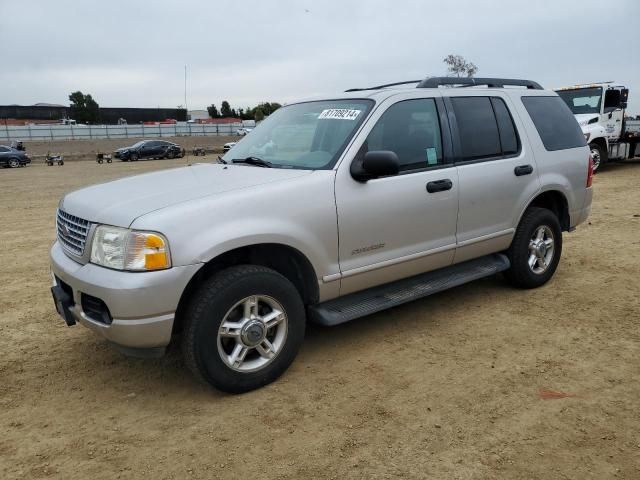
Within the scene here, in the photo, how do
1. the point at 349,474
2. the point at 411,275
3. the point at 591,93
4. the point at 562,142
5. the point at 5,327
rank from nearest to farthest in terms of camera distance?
the point at 349,474
the point at 411,275
the point at 5,327
the point at 562,142
the point at 591,93

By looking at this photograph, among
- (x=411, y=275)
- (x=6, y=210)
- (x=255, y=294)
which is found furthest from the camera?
(x=6, y=210)

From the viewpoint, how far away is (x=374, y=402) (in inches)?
130

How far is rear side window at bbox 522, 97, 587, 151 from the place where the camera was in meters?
5.16

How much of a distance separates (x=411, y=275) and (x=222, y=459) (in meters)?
2.12

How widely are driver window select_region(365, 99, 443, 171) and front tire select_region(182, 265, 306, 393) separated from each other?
1.31m

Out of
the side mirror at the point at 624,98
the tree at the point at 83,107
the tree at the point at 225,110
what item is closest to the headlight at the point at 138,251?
the side mirror at the point at 624,98

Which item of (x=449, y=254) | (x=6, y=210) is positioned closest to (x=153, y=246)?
(x=449, y=254)

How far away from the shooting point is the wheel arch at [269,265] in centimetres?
335

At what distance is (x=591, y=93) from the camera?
1573 cm

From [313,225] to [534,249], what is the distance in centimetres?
269

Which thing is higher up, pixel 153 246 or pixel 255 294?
pixel 153 246

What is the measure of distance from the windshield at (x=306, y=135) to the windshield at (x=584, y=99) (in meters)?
13.8

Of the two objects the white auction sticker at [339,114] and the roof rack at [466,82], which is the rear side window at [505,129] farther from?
the white auction sticker at [339,114]

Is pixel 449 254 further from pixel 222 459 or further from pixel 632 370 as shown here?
pixel 222 459
